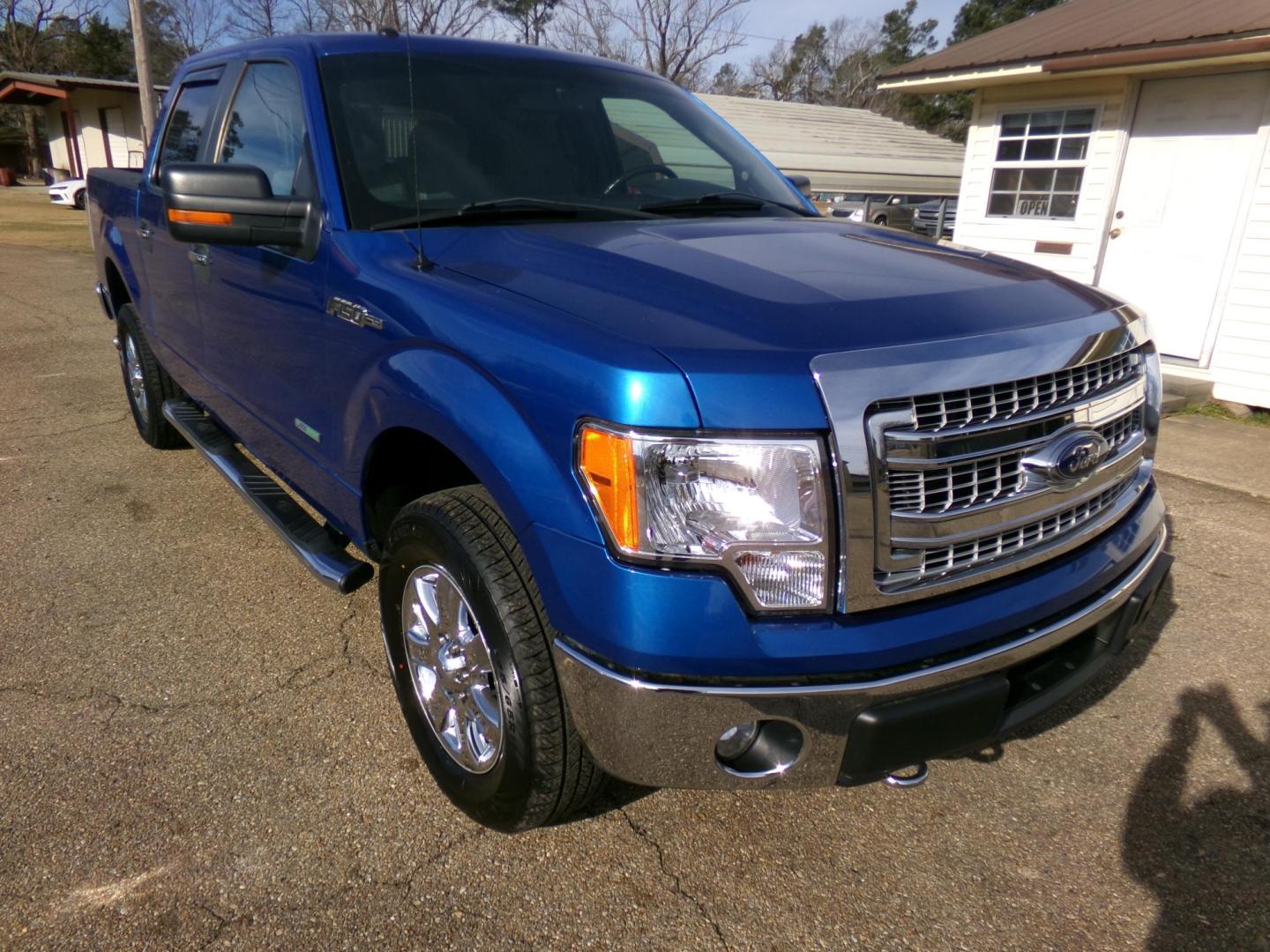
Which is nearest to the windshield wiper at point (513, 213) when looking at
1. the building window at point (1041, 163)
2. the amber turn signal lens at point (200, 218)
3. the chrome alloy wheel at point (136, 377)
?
the amber turn signal lens at point (200, 218)

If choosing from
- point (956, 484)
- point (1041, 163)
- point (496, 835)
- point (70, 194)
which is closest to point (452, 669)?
point (496, 835)

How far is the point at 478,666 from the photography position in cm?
214

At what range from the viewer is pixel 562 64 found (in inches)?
127

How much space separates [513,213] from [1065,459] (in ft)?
5.26

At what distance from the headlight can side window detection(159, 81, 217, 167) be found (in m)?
2.95

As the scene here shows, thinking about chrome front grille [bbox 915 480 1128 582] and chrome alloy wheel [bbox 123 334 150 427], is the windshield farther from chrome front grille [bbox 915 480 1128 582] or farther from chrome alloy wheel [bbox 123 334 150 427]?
chrome alloy wheel [bbox 123 334 150 427]

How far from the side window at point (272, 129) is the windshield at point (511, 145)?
163 mm

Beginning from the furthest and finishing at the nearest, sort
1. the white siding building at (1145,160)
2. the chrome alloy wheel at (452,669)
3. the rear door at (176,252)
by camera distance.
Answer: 1. the white siding building at (1145,160)
2. the rear door at (176,252)
3. the chrome alloy wheel at (452,669)

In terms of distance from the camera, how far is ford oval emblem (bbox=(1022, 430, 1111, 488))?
6.12 feet

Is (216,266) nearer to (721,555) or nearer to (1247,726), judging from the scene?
(721,555)

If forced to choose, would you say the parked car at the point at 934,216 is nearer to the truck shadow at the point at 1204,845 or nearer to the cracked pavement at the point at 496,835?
the cracked pavement at the point at 496,835

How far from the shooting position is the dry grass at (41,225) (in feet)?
52.9

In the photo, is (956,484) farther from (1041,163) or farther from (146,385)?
(1041,163)

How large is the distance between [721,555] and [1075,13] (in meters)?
10.2
